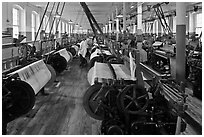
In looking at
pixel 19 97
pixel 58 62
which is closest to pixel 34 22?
pixel 58 62

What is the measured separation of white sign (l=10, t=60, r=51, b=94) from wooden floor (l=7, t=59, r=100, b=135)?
38cm

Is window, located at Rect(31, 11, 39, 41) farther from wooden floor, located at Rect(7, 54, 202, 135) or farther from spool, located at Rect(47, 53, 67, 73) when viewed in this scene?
A: wooden floor, located at Rect(7, 54, 202, 135)

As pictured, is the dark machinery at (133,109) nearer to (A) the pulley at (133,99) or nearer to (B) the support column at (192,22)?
(A) the pulley at (133,99)

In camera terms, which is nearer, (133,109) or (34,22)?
(133,109)

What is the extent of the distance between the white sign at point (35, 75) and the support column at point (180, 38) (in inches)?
89.3

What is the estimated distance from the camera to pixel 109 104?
3002 mm

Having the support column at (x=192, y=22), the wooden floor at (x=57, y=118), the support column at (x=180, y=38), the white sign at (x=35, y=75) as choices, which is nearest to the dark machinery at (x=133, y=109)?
the wooden floor at (x=57, y=118)

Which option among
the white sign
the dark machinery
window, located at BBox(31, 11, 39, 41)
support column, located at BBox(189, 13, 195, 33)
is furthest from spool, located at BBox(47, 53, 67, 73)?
support column, located at BBox(189, 13, 195, 33)

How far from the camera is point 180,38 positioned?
16.3 feet

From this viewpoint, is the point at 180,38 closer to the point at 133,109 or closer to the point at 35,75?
the point at 133,109

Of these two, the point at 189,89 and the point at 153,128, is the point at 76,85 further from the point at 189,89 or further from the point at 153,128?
the point at 153,128

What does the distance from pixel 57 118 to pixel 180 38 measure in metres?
2.60

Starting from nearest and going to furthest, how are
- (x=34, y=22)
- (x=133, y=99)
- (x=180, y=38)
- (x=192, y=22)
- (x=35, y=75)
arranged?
(x=133, y=99)
(x=35, y=75)
(x=180, y=38)
(x=34, y=22)
(x=192, y=22)

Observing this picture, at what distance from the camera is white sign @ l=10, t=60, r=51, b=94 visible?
358 centimetres
